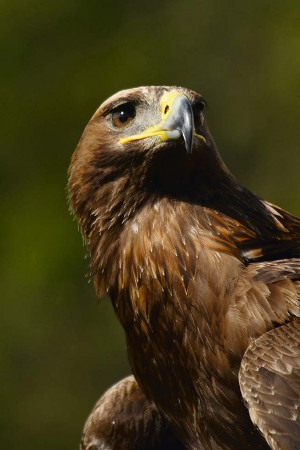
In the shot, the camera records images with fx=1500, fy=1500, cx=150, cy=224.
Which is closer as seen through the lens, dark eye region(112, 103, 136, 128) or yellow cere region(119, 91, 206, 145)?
yellow cere region(119, 91, 206, 145)

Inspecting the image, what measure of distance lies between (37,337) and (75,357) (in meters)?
0.43

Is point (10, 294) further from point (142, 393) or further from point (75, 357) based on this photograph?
point (142, 393)

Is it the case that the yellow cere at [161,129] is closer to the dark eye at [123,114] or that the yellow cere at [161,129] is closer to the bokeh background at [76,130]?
the dark eye at [123,114]

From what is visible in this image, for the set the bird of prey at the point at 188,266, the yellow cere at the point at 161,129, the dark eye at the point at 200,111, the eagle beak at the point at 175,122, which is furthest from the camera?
the dark eye at the point at 200,111

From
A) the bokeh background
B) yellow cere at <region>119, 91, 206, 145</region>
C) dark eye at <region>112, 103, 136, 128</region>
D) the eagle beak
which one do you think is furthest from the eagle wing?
the bokeh background

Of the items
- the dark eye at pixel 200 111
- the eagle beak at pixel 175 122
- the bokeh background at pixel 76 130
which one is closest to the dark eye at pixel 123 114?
the eagle beak at pixel 175 122

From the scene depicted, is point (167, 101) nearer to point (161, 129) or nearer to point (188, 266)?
point (161, 129)

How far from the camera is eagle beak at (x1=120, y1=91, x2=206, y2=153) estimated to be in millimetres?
5777

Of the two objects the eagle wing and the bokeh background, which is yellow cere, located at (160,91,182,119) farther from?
the bokeh background

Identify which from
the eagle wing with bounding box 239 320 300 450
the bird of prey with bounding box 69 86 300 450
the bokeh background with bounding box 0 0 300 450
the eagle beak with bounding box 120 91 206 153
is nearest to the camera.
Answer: the eagle wing with bounding box 239 320 300 450

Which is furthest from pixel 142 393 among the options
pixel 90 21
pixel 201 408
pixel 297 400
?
pixel 90 21

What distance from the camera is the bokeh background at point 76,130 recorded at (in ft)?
46.3

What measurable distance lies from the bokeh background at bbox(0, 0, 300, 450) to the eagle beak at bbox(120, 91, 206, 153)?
24.8 feet

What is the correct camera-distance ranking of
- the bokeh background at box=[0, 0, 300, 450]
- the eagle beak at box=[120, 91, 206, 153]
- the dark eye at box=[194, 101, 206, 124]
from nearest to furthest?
the eagle beak at box=[120, 91, 206, 153] < the dark eye at box=[194, 101, 206, 124] < the bokeh background at box=[0, 0, 300, 450]
